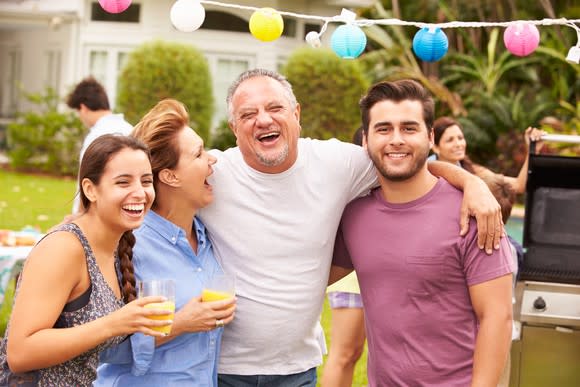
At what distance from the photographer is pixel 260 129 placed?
3416 mm

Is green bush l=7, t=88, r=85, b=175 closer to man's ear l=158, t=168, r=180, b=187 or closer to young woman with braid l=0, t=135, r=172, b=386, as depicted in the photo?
man's ear l=158, t=168, r=180, b=187

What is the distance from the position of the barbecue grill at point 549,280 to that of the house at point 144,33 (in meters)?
16.3

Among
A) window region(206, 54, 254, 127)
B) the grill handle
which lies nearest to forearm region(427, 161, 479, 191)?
the grill handle

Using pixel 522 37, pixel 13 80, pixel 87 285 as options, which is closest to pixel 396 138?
pixel 87 285

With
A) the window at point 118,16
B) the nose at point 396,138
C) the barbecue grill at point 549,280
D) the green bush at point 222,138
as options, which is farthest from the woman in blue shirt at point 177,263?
the window at point 118,16

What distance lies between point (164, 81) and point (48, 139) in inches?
110

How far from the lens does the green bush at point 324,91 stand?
62.1ft

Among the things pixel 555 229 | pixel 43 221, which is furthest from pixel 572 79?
pixel 555 229

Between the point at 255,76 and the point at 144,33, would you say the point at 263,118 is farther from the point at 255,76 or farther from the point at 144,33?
the point at 144,33

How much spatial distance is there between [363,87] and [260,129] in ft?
53.1

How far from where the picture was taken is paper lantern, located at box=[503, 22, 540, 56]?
4.33 meters

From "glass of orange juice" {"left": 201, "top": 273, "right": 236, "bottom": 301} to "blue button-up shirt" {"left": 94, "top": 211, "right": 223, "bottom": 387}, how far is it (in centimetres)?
13

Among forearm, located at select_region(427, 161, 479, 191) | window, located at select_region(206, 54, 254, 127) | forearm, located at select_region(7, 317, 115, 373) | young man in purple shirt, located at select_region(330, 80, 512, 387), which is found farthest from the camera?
window, located at select_region(206, 54, 254, 127)

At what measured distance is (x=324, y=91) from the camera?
19000mm
